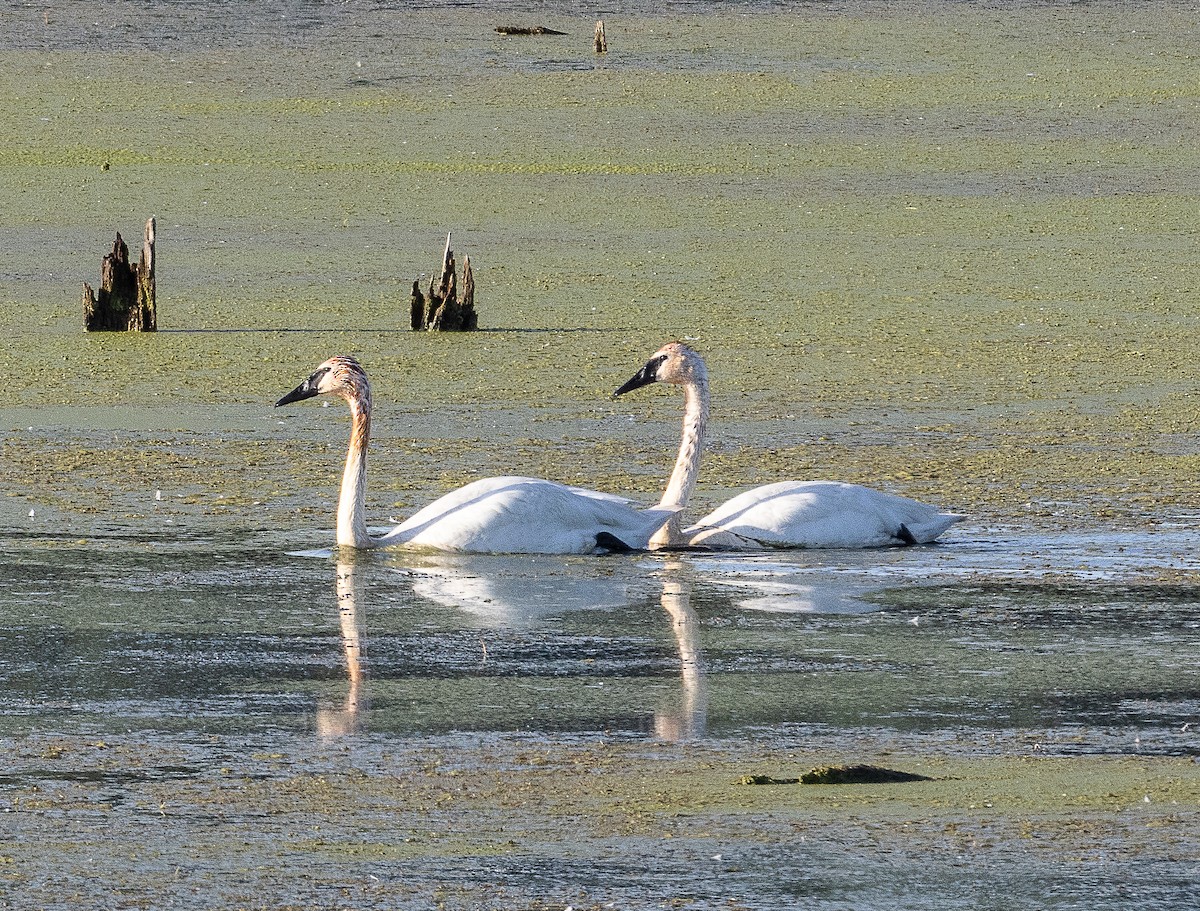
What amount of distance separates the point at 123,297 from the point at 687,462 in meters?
5.97

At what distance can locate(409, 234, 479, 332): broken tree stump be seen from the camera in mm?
13445

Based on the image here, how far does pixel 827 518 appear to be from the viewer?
26.1ft

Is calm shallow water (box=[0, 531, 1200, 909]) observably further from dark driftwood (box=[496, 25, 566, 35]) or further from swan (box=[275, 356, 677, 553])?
dark driftwood (box=[496, 25, 566, 35])

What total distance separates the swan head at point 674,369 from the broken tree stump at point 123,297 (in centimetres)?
517

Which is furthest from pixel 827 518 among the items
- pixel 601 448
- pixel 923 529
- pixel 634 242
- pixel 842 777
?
pixel 634 242

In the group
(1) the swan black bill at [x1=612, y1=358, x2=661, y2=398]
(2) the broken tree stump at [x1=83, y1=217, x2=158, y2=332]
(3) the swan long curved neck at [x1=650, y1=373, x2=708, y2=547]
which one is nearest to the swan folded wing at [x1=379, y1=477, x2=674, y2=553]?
(3) the swan long curved neck at [x1=650, y1=373, x2=708, y2=547]

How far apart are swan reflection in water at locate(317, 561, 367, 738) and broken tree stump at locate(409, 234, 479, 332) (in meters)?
5.82

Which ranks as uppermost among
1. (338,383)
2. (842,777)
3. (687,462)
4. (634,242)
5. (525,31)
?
(525,31)

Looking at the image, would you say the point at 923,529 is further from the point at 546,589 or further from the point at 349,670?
the point at 349,670

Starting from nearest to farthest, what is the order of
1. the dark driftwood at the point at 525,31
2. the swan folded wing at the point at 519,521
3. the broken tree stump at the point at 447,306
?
the swan folded wing at the point at 519,521 < the broken tree stump at the point at 447,306 < the dark driftwood at the point at 525,31

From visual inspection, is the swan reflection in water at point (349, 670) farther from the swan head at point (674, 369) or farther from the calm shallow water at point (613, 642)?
the swan head at point (674, 369)

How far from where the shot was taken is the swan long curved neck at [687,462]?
805 centimetres

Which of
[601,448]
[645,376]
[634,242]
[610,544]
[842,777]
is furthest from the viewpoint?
[634,242]

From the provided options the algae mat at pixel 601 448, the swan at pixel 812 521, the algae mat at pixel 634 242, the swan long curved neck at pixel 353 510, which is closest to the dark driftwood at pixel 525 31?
the algae mat at pixel 634 242
